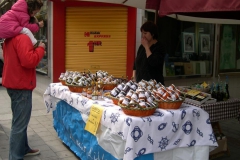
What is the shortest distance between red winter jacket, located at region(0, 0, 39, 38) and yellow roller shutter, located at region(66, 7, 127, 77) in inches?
168

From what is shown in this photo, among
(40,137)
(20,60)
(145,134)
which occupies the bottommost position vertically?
(40,137)

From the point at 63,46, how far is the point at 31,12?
13.8 ft

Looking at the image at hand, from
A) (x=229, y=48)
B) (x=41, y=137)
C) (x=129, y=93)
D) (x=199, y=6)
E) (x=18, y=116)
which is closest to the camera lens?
(x=199, y=6)

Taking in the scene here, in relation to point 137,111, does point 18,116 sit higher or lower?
lower

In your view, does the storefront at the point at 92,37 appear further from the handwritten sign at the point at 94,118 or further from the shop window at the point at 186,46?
the handwritten sign at the point at 94,118

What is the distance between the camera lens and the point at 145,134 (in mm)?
2781

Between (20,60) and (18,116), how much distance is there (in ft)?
2.20

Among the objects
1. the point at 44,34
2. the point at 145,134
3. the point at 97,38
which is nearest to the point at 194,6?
the point at 145,134

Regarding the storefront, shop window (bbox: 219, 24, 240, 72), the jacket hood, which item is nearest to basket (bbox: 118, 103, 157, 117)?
the jacket hood

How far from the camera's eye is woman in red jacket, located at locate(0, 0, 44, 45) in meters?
3.27

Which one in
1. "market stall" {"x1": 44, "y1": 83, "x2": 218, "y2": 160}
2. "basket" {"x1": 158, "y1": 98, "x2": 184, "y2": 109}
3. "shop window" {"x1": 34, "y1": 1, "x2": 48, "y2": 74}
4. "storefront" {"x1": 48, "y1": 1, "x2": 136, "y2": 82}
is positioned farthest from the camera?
"shop window" {"x1": 34, "y1": 1, "x2": 48, "y2": 74}

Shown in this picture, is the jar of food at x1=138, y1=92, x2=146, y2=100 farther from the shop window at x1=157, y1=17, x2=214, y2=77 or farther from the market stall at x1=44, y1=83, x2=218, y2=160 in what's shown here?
the shop window at x1=157, y1=17, x2=214, y2=77

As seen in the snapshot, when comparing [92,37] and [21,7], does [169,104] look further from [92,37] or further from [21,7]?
[92,37]

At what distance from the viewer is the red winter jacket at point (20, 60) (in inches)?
128
